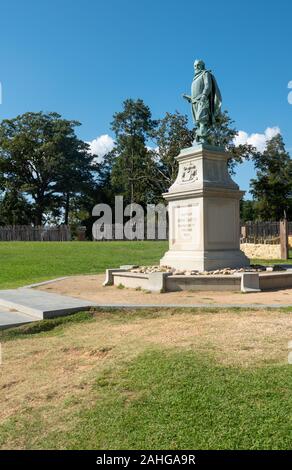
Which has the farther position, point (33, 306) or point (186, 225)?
point (186, 225)

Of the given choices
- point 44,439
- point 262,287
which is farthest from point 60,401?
point 262,287

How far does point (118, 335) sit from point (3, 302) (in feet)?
11.8

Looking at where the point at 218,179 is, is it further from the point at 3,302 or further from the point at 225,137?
the point at 225,137

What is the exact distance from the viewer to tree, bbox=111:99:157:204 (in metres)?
51.5

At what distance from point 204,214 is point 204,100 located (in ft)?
11.1

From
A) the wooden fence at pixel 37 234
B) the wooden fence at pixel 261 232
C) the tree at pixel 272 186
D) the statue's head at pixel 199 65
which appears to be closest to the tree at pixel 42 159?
the wooden fence at pixel 37 234

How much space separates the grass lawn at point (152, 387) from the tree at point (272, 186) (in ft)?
148

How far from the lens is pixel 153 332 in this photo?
6.42 meters

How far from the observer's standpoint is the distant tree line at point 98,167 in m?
49.1

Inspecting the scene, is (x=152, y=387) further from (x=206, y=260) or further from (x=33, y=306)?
(x=206, y=260)

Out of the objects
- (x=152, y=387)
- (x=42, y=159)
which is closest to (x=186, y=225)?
(x=152, y=387)

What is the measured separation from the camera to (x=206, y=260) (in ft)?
37.4

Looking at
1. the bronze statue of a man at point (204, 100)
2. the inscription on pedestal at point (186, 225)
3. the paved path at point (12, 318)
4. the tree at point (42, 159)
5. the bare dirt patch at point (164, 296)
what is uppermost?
the tree at point (42, 159)

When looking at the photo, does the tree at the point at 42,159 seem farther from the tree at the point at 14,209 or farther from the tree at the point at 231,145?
the tree at the point at 231,145
